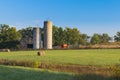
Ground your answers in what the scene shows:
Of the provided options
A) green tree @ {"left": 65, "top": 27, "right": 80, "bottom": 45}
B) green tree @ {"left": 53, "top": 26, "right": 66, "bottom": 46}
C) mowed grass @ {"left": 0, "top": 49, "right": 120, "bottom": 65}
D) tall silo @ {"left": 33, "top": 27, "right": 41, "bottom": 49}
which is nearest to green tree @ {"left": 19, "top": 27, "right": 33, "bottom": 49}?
green tree @ {"left": 53, "top": 26, "right": 66, "bottom": 46}

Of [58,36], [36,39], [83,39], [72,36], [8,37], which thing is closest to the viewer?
[36,39]

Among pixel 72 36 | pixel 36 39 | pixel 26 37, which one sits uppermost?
A: pixel 72 36

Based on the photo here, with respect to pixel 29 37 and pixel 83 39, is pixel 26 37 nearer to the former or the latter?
pixel 29 37

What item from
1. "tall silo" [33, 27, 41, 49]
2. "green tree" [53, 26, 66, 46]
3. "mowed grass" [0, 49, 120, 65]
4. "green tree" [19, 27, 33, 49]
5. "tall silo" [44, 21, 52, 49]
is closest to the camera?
"mowed grass" [0, 49, 120, 65]

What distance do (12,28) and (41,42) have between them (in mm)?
14340

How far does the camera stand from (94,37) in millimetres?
128000

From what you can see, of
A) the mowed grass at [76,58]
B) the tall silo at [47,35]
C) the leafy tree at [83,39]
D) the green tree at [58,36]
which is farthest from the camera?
the leafy tree at [83,39]

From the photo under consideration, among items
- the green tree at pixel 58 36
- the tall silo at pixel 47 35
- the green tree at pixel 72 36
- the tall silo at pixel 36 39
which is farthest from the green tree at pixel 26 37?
the tall silo at pixel 47 35

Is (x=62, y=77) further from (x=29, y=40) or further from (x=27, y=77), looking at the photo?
(x=29, y=40)

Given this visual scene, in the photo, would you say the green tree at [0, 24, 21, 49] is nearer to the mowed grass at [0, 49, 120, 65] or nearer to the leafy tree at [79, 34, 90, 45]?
the leafy tree at [79, 34, 90, 45]

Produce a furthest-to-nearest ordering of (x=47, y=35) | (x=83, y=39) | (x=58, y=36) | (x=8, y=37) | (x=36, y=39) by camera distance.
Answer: (x=83, y=39)
(x=58, y=36)
(x=8, y=37)
(x=36, y=39)
(x=47, y=35)

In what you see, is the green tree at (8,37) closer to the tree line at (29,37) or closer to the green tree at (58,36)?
the tree line at (29,37)

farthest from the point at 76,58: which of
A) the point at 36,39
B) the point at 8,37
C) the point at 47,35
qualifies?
the point at 8,37

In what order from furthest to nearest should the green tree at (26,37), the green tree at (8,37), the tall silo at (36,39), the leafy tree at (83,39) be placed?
1. the leafy tree at (83,39)
2. the green tree at (26,37)
3. the green tree at (8,37)
4. the tall silo at (36,39)
